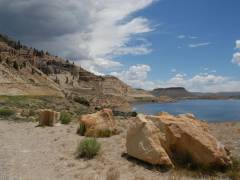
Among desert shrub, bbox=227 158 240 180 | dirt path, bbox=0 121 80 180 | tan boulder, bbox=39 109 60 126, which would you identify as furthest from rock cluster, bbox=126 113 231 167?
tan boulder, bbox=39 109 60 126

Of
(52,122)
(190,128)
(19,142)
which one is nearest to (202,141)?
(190,128)

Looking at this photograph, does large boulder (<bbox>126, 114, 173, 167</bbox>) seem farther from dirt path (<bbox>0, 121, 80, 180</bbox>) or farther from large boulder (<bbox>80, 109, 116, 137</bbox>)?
large boulder (<bbox>80, 109, 116, 137</bbox>)

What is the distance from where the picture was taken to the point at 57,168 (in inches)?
395

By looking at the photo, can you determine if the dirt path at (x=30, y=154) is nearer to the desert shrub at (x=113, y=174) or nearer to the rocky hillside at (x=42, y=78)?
the desert shrub at (x=113, y=174)

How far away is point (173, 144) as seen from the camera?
10734 millimetres

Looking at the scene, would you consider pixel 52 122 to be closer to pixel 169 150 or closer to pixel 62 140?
pixel 62 140

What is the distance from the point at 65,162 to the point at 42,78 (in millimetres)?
87589

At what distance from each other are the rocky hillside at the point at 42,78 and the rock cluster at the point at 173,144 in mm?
55367

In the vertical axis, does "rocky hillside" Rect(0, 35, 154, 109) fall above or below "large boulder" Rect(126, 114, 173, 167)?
above

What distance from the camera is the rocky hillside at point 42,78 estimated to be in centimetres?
7369

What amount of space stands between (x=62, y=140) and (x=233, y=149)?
7641 mm

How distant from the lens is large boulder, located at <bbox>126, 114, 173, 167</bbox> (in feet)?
32.8

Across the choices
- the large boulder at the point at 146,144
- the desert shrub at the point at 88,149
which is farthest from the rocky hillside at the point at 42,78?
the large boulder at the point at 146,144

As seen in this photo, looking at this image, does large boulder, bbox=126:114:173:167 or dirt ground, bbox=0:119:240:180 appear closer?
dirt ground, bbox=0:119:240:180
